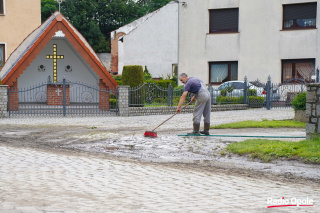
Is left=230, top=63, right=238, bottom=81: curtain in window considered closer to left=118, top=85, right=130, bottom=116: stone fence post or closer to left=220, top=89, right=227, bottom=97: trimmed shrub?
left=220, top=89, right=227, bottom=97: trimmed shrub

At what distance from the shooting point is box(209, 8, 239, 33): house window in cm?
3089

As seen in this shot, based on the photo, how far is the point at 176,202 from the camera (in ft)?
19.6

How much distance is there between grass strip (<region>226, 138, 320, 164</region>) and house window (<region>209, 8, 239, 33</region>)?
21.1 m

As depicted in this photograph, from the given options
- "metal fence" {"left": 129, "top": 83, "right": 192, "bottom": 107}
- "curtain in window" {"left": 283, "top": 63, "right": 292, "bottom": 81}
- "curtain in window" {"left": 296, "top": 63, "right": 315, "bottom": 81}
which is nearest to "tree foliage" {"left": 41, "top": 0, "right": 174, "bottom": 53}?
"curtain in window" {"left": 283, "top": 63, "right": 292, "bottom": 81}

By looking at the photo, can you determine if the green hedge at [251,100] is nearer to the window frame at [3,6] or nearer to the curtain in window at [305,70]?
the curtain in window at [305,70]

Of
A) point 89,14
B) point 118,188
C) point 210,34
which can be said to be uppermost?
point 89,14

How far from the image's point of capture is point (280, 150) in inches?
379

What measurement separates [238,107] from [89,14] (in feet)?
123

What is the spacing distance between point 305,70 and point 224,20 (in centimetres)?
567

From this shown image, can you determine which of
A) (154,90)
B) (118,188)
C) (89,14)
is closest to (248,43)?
(154,90)

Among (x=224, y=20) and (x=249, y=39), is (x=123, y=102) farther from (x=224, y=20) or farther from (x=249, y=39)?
(x=224, y=20)

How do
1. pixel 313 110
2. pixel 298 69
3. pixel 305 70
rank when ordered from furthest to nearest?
pixel 298 69
pixel 305 70
pixel 313 110

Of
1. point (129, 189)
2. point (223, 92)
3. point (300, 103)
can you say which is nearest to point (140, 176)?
point (129, 189)

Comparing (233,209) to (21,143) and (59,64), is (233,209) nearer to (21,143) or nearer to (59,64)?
(21,143)
